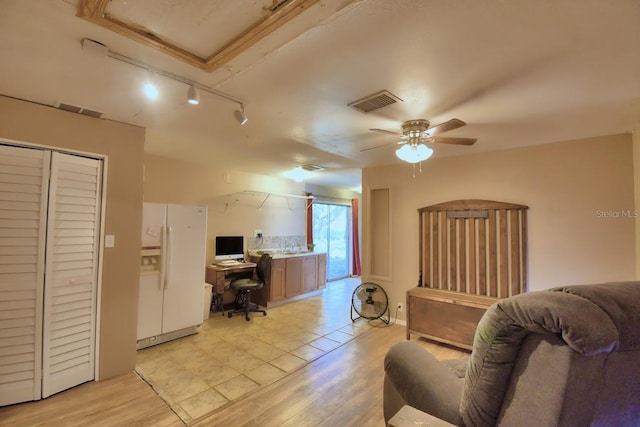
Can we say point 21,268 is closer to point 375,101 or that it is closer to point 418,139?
→ point 375,101

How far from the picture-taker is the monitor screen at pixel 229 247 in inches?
188

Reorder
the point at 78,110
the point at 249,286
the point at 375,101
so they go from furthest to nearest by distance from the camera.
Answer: the point at 249,286, the point at 78,110, the point at 375,101

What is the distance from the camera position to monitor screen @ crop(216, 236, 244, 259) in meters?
4.78

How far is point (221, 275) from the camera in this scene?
4.38 meters

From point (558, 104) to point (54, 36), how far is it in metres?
3.23

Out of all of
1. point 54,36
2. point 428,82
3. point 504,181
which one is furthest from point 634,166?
point 54,36

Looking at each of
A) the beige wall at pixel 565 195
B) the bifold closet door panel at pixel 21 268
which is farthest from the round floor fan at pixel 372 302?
the bifold closet door panel at pixel 21 268

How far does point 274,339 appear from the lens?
3.61 m

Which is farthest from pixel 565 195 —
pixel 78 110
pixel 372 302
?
pixel 78 110

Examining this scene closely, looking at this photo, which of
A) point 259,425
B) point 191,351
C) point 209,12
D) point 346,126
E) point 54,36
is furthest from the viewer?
point 191,351

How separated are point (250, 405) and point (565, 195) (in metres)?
3.68

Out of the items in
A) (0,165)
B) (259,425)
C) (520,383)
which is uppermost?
(0,165)

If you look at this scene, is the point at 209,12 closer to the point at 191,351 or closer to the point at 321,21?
the point at 321,21

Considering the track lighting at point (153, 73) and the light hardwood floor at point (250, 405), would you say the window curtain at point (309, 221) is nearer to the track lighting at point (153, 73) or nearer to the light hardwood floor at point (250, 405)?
the light hardwood floor at point (250, 405)
